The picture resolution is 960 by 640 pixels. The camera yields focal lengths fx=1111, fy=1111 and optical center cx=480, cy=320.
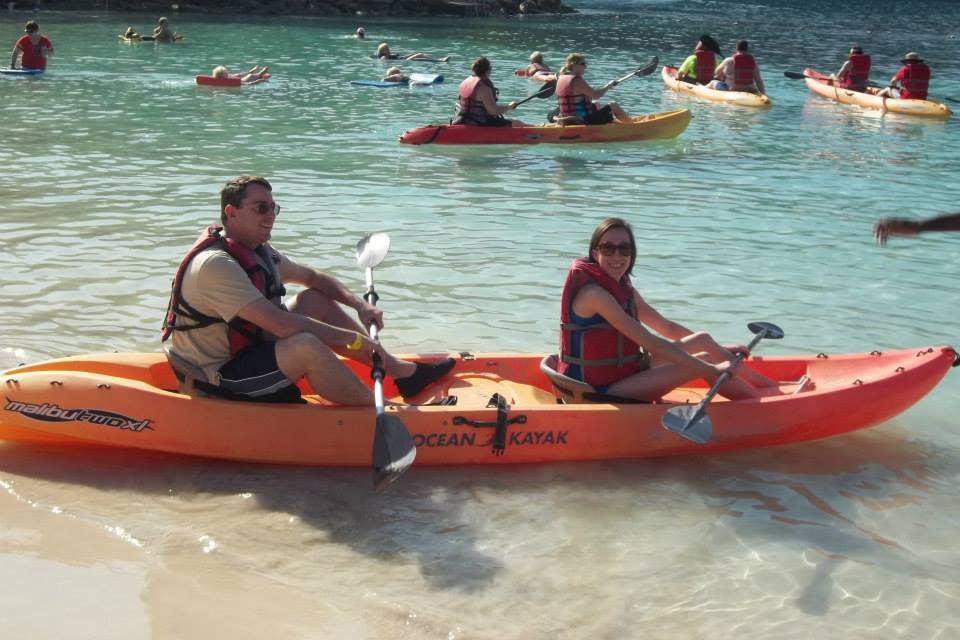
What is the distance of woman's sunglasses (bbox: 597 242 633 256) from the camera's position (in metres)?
5.19

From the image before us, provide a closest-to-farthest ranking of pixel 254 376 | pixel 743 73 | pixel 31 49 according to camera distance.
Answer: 1. pixel 254 376
2. pixel 31 49
3. pixel 743 73

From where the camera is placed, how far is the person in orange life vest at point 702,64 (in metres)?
21.0

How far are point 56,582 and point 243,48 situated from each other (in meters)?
24.3

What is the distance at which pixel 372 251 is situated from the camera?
6.60 m

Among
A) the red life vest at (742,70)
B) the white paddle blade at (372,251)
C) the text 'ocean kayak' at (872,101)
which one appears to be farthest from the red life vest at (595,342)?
the red life vest at (742,70)

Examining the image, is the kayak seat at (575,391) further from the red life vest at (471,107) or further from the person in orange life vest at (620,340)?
the red life vest at (471,107)

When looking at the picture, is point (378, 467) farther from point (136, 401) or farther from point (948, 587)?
point (948, 587)

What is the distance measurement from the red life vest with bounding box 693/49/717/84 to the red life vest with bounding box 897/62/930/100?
12.3 ft

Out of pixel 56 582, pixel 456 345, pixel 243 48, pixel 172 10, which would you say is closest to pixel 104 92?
pixel 243 48

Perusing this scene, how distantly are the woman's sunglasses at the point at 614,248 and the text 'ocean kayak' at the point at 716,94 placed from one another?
47.9ft

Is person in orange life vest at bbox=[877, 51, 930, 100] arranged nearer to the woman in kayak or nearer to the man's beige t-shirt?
the woman in kayak

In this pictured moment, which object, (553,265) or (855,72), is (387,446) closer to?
(553,265)

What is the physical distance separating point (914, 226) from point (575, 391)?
2136 mm

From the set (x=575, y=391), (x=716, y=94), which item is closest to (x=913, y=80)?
(x=716, y=94)
